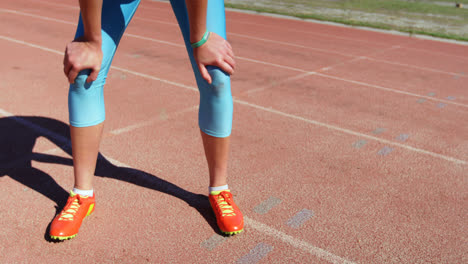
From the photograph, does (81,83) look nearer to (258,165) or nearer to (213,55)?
(213,55)

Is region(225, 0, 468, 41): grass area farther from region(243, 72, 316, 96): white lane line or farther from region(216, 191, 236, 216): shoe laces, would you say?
region(216, 191, 236, 216): shoe laces

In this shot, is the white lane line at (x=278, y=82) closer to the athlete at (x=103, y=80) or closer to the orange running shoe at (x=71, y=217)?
the athlete at (x=103, y=80)

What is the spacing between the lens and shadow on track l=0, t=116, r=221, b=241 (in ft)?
9.52

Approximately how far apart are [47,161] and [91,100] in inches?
47.4

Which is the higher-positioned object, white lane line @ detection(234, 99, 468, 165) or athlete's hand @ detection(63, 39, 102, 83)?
athlete's hand @ detection(63, 39, 102, 83)

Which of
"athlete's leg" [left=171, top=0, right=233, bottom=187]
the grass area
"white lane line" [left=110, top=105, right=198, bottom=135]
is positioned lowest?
the grass area

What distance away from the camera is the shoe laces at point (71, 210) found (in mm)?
2457

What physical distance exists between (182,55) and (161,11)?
6.89m

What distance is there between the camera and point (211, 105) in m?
2.48

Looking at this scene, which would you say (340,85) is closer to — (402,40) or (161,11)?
(402,40)

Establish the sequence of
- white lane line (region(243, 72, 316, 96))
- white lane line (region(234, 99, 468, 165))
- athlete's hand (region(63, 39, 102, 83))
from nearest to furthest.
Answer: athlete's hand (region(63, 39, 102, 83)), white lane line (region(234, 99, 468, 165)), white lane line (region(243, 72, 316, 96))

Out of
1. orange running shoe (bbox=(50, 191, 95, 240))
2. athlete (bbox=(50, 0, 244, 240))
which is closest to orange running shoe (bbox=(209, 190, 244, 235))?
athlete (bbox=(50, 0, 244, 240))

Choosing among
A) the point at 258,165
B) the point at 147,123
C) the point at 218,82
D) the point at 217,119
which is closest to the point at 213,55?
the point at 218,82

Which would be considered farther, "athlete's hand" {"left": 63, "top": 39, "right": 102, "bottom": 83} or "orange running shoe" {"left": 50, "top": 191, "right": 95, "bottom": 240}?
"orange running shoe" {"left": 50, "top": 191, "right": 95, "bottom": 240}
